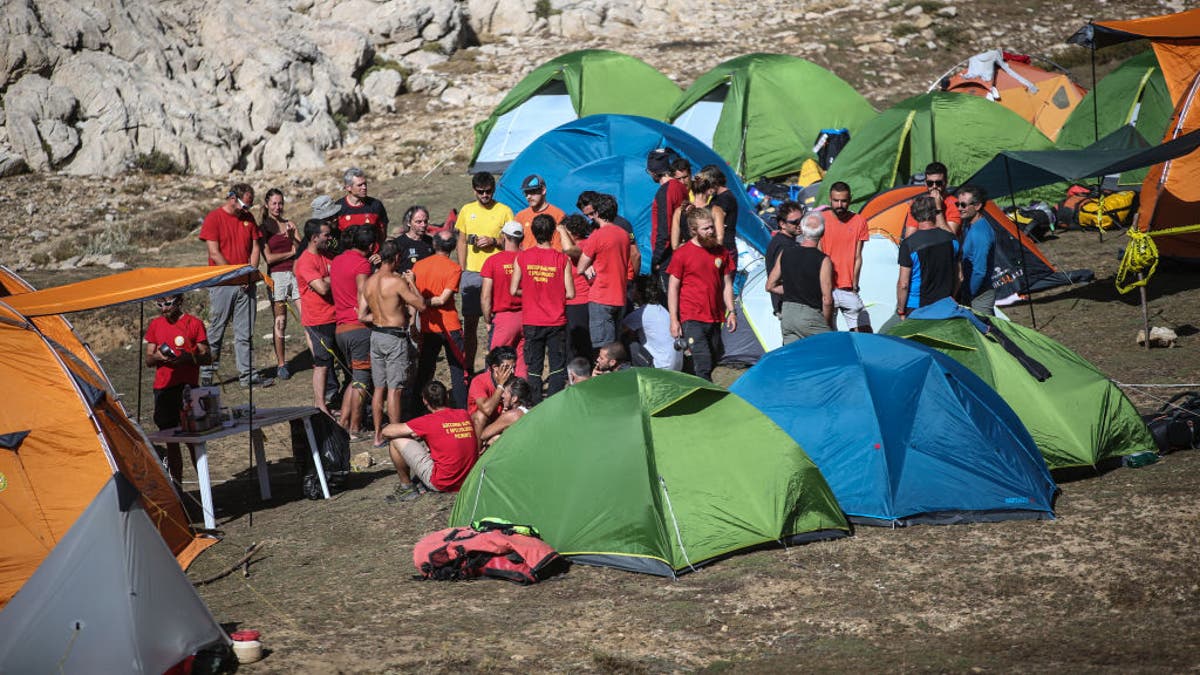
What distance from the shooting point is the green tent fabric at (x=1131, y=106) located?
16.1 meters

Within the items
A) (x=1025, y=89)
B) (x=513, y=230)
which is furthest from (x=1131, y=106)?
(x=513, y=230)

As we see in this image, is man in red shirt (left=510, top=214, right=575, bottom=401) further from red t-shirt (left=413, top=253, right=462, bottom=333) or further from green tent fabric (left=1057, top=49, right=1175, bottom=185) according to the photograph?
green tent fabric (left=1057, top=49, right=1175, bottom=185)

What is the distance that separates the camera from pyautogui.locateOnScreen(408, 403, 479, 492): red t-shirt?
352 inches

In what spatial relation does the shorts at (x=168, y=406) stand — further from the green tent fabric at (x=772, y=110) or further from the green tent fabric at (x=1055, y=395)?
the green tent fabric at (x=772, y=110)

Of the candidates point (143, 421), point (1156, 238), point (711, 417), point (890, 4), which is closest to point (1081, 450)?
point (711, 417)

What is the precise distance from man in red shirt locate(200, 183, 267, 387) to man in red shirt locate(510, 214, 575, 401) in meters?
3.30

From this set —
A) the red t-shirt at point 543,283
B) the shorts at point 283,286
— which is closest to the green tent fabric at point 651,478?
the red t-shirt at point 543,283

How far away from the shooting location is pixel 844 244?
10789 mm

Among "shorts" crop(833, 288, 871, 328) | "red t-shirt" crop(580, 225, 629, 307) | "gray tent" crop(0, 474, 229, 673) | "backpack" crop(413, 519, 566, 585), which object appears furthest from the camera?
"red t-shirt" crop(580, 225, 629, 307)

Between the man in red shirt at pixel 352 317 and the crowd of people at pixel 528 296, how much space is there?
2 cm

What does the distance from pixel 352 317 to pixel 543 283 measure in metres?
1.86

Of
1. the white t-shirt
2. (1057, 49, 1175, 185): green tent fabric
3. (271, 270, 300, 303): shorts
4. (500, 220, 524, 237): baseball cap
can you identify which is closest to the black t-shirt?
the white t-shirt

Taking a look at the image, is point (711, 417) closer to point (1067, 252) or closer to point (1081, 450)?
point (1081, 450)

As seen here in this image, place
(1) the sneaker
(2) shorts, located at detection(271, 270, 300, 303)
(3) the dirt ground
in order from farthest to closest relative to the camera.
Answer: (2) shorts, located at detection(271, 270, 300, 303) → (1) the sneaker → (3) the dirt ground
